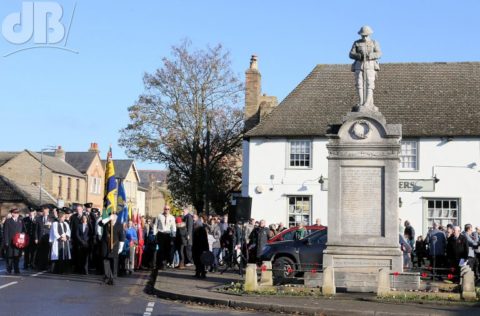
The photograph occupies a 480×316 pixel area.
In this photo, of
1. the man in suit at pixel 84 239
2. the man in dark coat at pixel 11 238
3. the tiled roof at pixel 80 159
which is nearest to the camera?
the man in dark coat at pixel 11 238

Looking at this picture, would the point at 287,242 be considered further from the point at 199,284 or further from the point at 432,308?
the point at 432,308

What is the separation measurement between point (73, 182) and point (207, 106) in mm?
30486

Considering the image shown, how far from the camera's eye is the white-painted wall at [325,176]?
35250 mm

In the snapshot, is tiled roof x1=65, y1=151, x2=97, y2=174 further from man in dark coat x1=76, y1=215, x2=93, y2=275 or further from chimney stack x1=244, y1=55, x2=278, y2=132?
man in dark coat x1=76, y1=215, x2=93, y2=275

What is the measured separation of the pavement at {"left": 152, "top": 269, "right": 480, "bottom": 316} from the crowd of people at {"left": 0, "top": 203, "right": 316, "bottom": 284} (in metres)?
3.10

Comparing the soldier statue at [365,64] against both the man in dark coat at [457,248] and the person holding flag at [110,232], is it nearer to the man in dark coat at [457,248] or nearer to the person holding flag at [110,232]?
the man in dark coat at [457,248]

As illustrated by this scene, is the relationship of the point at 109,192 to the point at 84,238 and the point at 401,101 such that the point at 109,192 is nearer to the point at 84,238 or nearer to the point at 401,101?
the point at 84,238

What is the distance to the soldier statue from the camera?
63.3 ft

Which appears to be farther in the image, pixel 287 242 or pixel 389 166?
pixel 287 242

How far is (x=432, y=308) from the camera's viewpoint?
15.2 m

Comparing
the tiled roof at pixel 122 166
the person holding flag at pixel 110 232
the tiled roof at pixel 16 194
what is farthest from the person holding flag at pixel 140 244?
the tiled roof at pixel 122 166

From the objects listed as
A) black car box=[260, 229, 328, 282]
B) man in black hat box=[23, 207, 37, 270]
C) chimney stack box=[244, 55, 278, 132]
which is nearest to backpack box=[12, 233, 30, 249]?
man in black hat box=[23, 207, 37, 270]

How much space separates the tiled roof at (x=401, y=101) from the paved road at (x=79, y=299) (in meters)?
18.3

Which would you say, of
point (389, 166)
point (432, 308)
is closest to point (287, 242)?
point (389, 166)
